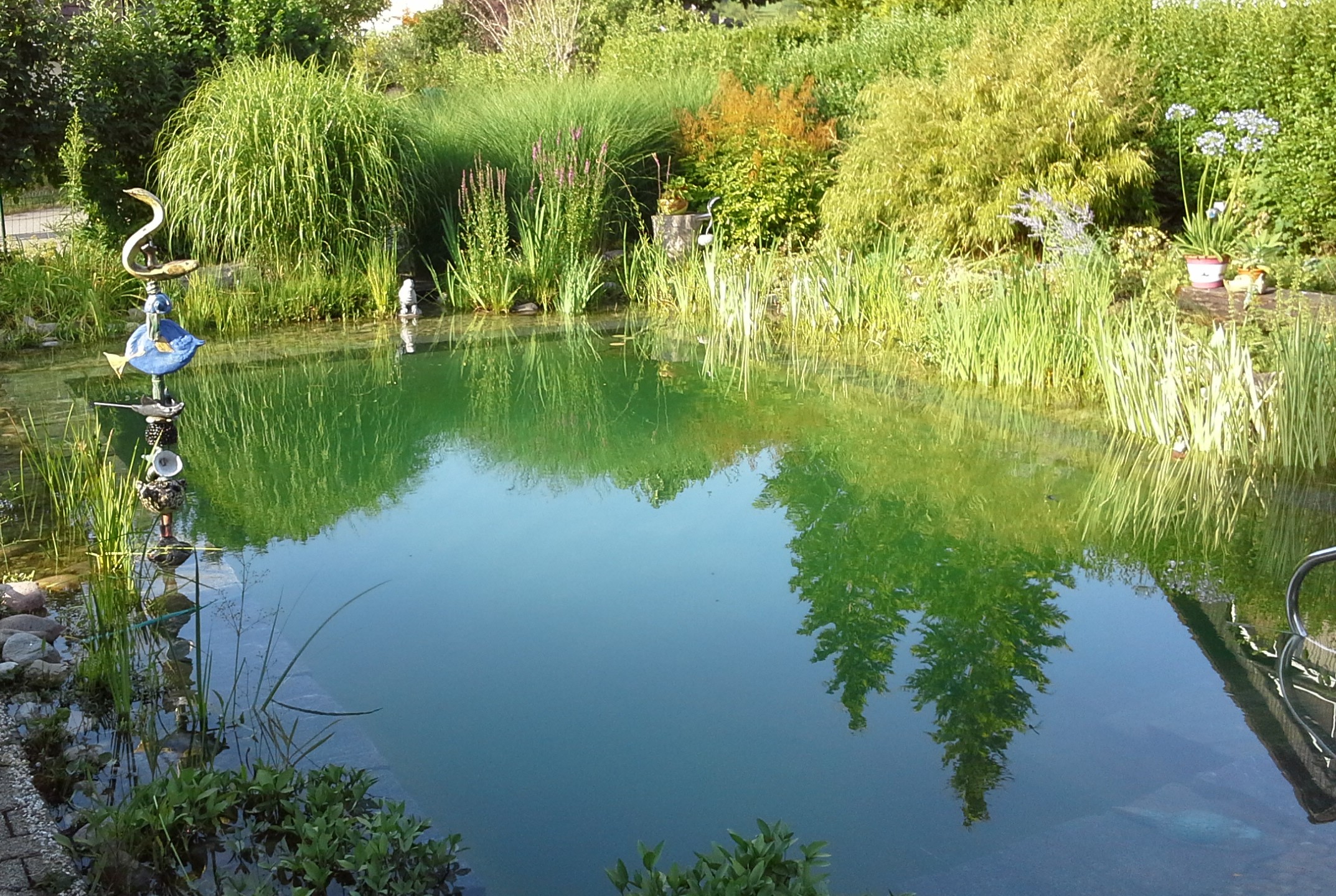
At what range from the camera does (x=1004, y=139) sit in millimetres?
8500

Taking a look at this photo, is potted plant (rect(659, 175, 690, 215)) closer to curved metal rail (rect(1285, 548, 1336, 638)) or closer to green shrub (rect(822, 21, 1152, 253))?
green shrub (rect(822, 21, 1152, 253))

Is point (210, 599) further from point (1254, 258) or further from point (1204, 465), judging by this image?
point (1254, 258)

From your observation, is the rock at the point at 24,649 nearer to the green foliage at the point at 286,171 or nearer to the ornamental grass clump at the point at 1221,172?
the green foliage at the point at 286,171

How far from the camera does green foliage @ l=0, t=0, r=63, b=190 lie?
31.6 feet

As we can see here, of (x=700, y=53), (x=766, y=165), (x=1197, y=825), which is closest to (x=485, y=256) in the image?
(x=766, y=165)

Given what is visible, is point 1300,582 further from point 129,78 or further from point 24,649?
point 129,78

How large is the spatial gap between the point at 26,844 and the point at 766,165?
8.88 meters

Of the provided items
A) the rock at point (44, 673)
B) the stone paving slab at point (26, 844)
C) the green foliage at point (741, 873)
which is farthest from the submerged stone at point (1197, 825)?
the rock at point (44, 673)

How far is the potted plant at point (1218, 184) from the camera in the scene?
25.2ft

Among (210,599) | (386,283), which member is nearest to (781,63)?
(386,283)

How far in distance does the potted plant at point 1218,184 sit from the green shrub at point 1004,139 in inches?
15.9

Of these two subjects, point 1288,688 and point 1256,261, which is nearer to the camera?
point 1288,688

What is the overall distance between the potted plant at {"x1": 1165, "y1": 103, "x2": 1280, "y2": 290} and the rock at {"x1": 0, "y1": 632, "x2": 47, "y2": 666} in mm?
6603

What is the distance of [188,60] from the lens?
11359 mm
